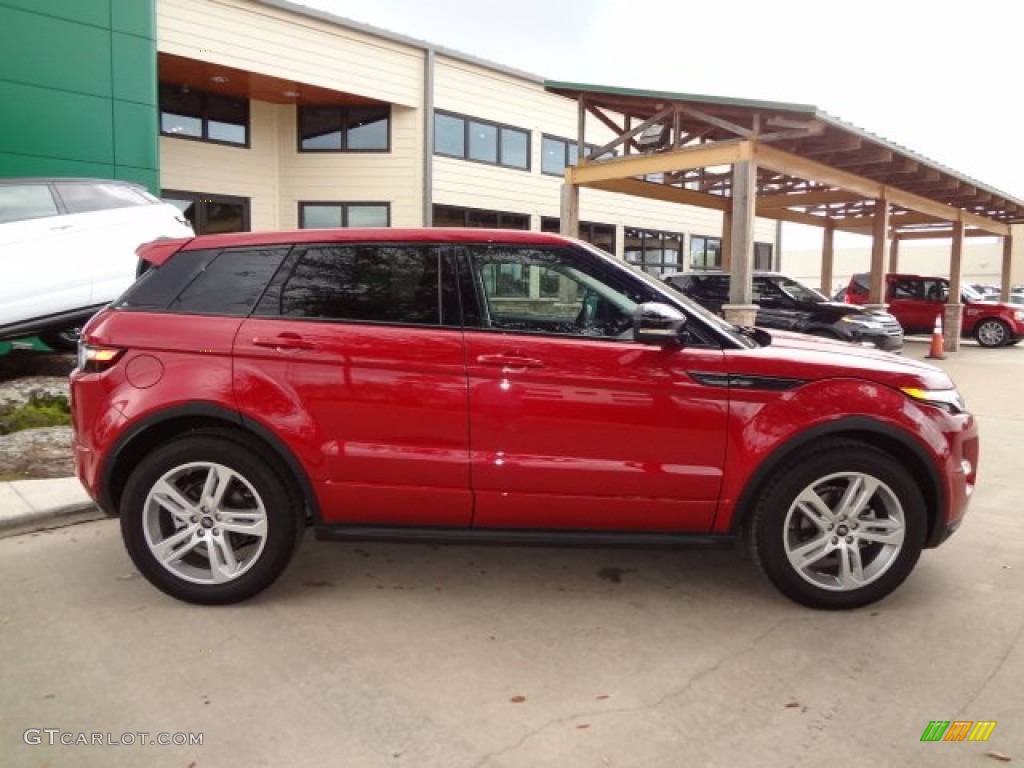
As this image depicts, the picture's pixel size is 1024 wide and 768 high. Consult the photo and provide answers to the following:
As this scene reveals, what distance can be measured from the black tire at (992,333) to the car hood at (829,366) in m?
19.2

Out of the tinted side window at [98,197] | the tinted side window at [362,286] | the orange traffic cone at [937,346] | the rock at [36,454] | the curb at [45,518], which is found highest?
the tinted side window at [98,197]

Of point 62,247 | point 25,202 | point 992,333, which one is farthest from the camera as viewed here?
point 992,333

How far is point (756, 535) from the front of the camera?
3424mm

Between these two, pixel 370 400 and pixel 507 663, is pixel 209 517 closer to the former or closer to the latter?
pixel 370 400

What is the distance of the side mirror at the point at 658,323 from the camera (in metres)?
3.21

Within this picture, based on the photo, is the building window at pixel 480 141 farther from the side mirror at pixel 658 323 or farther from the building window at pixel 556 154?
the side mirror at pixel 658 323

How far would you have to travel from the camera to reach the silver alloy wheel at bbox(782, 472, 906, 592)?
3.41 meters

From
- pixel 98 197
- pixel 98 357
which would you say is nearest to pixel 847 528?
pixel 98 357

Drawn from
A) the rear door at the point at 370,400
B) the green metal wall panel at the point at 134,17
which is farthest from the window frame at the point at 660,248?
the rear door at the point at 370,400

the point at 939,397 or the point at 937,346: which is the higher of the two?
the point at 939,397

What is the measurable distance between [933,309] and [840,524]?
64.7ft

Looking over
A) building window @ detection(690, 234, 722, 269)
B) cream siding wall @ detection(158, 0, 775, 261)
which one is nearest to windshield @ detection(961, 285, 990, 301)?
building window @ detection(690, 234, 722, 269)

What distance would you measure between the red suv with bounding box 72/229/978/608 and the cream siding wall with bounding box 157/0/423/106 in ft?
39.9

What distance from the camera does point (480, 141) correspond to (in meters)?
18.1
